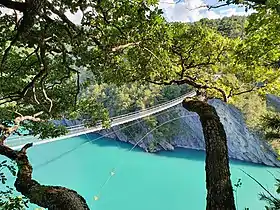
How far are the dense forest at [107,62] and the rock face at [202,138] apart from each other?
36.9ft

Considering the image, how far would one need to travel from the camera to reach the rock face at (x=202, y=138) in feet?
50.9

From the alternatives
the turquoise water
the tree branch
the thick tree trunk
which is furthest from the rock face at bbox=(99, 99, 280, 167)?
the tree branch

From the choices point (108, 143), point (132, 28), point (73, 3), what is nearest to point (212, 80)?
point (132, 28)

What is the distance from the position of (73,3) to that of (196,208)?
9059 millimetres

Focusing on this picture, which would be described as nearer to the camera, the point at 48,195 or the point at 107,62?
the point at 48,195

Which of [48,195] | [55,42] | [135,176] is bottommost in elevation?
[135,176]

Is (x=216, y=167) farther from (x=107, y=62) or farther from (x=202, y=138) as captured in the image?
(x=202, y=138)

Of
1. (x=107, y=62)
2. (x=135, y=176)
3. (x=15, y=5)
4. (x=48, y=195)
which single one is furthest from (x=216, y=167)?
(x=135, y=176)

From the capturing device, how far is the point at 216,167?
1.74 meters

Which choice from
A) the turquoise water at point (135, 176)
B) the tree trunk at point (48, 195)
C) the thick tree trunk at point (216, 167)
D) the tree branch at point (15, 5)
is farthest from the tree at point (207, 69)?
the turquoise water at point (135, 176)

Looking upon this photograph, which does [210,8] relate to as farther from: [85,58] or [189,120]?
[189,120]

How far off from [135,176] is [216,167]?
471 inches

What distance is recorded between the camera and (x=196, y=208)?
9773mm

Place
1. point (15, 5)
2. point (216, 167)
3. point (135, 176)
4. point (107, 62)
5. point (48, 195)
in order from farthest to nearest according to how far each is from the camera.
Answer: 1. point (135, 176)
2. point (107, 62)
3. point (216, 167)
4. point (48, 195)
5. point (15, 5)
